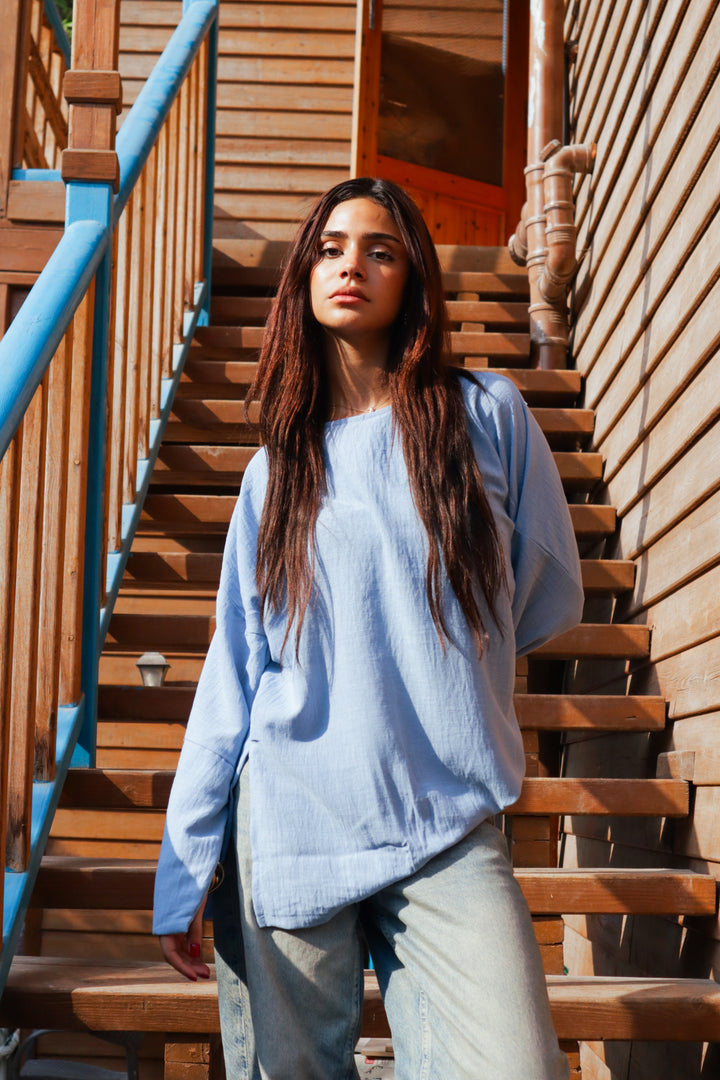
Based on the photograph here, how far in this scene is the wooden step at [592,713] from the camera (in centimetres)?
238

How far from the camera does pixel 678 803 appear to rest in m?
2.16

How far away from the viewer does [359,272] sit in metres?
1.34

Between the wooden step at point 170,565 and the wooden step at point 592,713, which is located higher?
the wooden step at point 170,565

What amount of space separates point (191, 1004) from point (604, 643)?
1356mm

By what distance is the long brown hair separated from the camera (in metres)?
1.21

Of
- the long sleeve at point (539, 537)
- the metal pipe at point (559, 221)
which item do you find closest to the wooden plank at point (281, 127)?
the metal pipe at point (559, 221)

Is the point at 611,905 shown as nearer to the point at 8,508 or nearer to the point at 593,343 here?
the point at 8,508

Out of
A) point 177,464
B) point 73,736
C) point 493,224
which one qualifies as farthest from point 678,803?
point 493,224

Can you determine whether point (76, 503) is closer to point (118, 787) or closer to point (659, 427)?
point (118, 787)

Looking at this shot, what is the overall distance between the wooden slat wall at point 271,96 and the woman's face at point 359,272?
4.90 m

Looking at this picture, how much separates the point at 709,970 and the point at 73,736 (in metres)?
1.22

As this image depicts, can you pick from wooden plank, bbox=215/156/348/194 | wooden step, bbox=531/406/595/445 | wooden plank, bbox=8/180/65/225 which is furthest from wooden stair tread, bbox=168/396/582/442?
wooden plank, bbox=215/156/348/194

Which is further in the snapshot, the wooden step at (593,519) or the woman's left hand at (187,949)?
the wooden step at (593,519)

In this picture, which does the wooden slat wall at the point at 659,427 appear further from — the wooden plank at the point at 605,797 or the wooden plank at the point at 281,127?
the wooden plank at the point at 281,127
